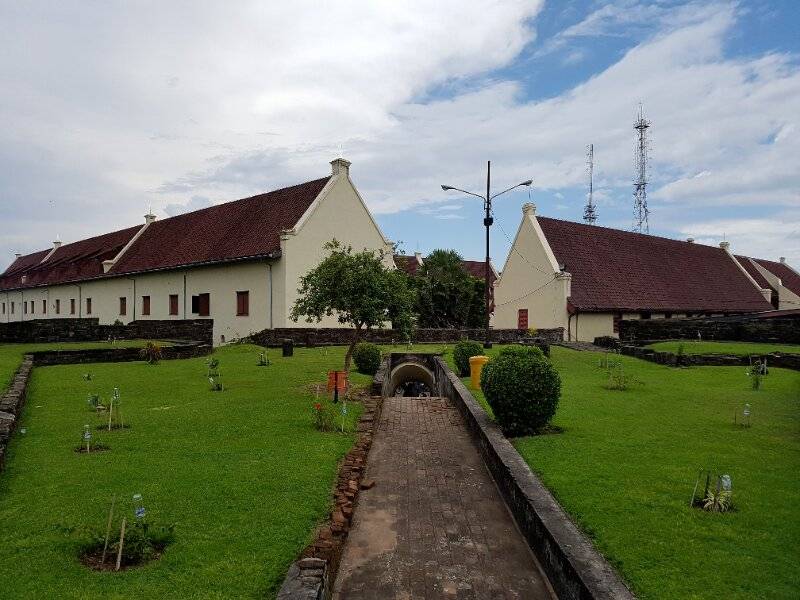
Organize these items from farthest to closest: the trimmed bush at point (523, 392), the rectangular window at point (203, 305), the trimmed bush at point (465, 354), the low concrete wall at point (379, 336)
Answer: the rectangular window at point (203, 305) → the low concrete wall at point (379, 336) → the trimmed bush at point (465, 354) → the trimmed bush at point (523, 392)

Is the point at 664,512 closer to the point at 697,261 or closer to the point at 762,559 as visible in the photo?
the point at 762,559

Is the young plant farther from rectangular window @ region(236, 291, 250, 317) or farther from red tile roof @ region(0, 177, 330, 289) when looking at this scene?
rectangular window @ region(236, 291, 250, 317)

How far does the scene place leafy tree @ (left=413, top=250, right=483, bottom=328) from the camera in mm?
35094

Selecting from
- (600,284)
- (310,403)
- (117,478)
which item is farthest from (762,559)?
(600,284)

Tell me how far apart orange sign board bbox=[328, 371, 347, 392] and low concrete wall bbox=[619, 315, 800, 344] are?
20.3 meters

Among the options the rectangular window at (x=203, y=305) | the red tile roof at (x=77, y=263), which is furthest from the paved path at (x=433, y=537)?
the red tile roof at (x=77, y=263)

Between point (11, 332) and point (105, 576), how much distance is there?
24.0 metres

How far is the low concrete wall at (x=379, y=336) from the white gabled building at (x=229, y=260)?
1.12m

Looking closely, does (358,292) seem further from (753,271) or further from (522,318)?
(753,271)

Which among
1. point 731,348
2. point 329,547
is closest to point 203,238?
point 731,348

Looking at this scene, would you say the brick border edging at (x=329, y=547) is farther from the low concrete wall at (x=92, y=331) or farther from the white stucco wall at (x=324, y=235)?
the low concrete wall at (x=92, y=331)

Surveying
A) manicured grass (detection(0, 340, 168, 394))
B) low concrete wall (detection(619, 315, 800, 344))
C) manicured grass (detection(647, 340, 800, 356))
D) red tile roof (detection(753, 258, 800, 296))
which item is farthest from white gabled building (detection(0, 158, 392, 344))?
red tile roof (detection(753, 258, 800, 296))

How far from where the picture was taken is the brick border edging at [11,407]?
7799 millimetres

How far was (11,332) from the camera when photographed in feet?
78.6
